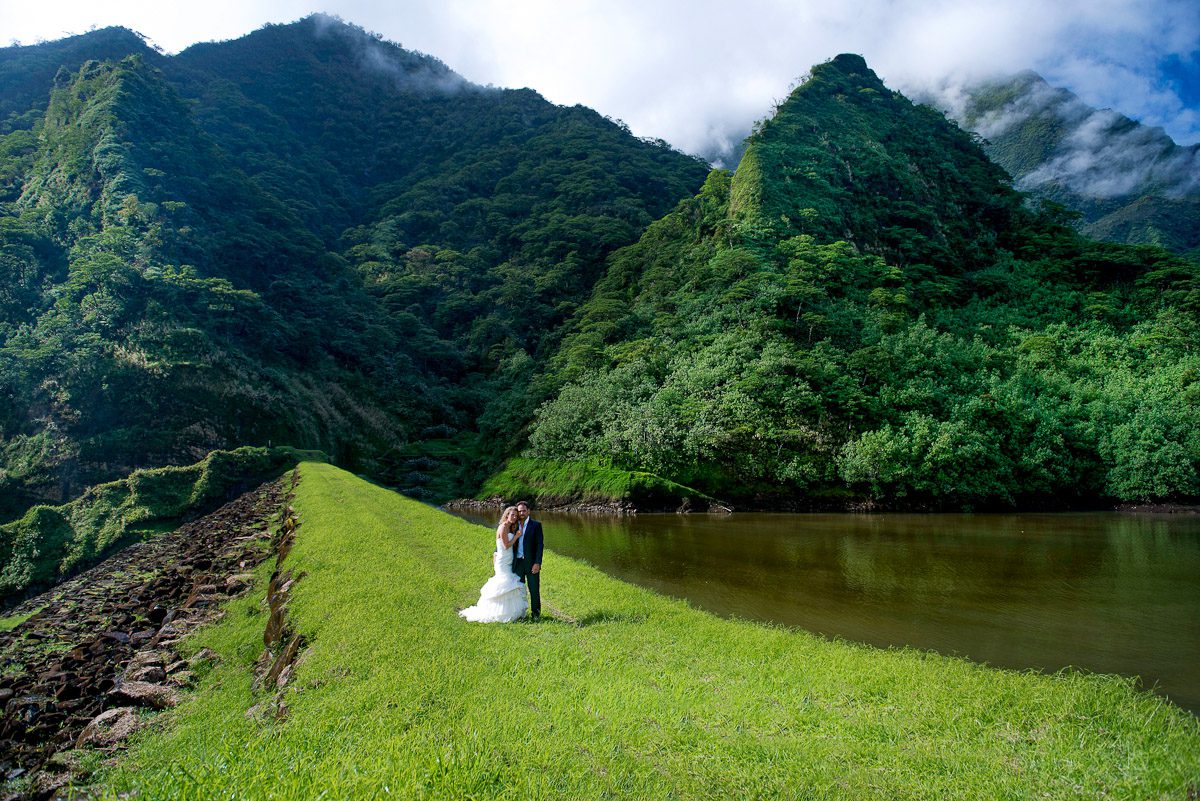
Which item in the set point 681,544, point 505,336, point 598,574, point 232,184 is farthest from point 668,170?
point 598,574

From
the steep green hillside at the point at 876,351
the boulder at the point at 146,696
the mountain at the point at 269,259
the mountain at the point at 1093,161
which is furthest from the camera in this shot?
the mountain at the point at 1093,161

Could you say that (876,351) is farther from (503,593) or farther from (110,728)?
(110,728)

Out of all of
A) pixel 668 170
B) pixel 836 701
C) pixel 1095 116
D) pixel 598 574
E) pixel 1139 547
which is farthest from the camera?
pixel 1095 116

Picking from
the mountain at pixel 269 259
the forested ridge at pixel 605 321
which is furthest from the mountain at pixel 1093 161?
the mountain at pixel 269 259

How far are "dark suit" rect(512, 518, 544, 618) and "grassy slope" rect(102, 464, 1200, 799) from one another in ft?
1.79

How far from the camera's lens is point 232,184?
225ft

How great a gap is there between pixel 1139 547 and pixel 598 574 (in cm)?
2015

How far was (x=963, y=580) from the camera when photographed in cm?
1591

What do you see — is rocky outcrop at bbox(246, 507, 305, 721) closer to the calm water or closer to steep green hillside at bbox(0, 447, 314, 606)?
the calm water

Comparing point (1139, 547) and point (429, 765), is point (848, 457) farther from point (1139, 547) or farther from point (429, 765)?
point (429, 765)

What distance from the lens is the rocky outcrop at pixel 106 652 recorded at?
21.7 ft

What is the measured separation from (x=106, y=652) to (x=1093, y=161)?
158350 mm

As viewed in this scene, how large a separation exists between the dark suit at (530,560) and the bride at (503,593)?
0.11 m

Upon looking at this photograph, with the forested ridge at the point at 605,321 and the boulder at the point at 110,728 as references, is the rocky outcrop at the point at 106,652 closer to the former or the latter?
the boulder at the point at 110,728
